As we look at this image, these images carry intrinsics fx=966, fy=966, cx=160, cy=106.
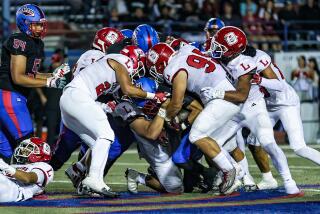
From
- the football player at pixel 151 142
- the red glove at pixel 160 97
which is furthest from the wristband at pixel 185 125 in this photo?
the red glove at pixel 160 97

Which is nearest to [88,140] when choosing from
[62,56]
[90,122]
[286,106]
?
[90,122]

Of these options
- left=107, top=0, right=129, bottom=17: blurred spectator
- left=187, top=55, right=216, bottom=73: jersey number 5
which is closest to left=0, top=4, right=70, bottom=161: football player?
left=187, top=55, right=216, bottom=73: jersey number 5

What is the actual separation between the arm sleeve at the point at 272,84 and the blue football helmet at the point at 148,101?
3.41 feet

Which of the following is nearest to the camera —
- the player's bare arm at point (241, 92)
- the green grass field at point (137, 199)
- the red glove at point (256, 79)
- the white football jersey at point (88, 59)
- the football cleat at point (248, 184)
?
the green grass field at point (137, 199)

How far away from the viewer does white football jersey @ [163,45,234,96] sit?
8633 mm

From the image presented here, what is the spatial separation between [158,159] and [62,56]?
665 centimetres

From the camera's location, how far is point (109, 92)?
29.5 ft

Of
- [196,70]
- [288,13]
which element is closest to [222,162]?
[196,70]

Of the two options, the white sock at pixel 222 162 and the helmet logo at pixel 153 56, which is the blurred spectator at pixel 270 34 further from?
the white sock at pixel 222 162

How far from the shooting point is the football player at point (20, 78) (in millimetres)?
9156

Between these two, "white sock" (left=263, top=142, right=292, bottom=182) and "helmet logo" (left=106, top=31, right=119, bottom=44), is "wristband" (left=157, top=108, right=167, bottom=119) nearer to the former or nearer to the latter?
"white sock" (left=263, top=142, right=292, bottom=182)

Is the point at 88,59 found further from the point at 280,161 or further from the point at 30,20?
the point at 280,161

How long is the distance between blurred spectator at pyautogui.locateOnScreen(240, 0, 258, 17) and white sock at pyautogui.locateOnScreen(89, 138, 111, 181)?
37.8 feet

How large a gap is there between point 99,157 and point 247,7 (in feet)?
38.9
